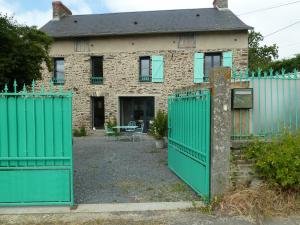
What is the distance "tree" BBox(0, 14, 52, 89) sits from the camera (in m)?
8.40

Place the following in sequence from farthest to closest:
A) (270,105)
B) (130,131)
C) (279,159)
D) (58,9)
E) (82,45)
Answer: (58,9)
(82,45)
(130,131)
(270,105)
(279,159)

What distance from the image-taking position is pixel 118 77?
17484 millimetres

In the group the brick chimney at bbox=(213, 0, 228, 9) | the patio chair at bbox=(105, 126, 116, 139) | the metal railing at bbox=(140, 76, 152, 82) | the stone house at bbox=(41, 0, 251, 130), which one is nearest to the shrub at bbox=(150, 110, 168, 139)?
the patio chair at bbox=(105, 126, 116, 139)

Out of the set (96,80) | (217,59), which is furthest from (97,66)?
(217,59)

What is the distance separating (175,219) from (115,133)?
11.2 m

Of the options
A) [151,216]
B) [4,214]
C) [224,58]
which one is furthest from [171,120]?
[224,58]

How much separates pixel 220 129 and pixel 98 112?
1397cm

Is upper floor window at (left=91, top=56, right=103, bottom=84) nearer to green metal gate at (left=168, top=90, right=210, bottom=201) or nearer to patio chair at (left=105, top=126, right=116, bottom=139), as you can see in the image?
patio chair at (left=105, top=126, right=116, bottom=139)

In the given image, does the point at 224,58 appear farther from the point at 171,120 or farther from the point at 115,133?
the point at 171,120

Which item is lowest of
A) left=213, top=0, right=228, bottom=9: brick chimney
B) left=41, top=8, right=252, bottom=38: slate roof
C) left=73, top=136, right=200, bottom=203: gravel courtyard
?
left=73, top=136, right=200, bottom=203: gravel courtyard

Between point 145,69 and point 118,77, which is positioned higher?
point 145,69

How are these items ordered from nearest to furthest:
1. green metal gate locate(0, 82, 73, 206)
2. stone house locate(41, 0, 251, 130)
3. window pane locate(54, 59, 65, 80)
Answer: green metal gate locate(0, 82, 73, 206)
stone house locate(41, 0, 251, 130)
window pane locate(54, 59, 65, 80)

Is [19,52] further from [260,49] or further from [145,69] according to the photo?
[260,49]

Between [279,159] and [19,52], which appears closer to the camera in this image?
[279,159]
